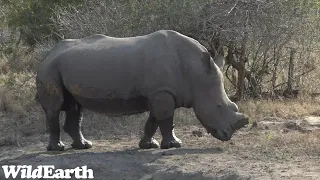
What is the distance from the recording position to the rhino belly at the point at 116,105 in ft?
28.9

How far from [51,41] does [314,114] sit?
594 centimetres

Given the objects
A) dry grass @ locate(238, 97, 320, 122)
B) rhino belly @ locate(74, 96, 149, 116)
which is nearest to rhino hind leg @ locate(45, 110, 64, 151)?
rhino belly @ locate(74, 96, 149, 116)

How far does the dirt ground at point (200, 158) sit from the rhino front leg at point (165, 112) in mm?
201

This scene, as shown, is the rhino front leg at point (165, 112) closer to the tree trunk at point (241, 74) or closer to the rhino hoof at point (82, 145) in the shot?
the rhino hoof at point (82, 145)

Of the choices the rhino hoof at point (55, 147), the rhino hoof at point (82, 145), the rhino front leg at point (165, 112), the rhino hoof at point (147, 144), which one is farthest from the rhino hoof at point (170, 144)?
the rhino hoof at point (55, 147)

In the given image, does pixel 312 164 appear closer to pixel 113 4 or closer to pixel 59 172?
pixel 59 172

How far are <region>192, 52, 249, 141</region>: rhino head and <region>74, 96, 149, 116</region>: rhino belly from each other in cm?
73

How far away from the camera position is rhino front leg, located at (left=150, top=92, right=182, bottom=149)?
8.60 meters

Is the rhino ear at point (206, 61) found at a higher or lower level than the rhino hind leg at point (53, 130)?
higher

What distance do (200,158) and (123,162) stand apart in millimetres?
997

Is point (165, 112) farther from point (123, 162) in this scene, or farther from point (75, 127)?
point (75, 127)

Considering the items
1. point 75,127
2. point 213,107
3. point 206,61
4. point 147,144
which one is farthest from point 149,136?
point 206,61

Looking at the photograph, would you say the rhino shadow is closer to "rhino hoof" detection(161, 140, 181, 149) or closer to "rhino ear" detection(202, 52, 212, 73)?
"rhino hoof" detection(161, 140, 181, 149)

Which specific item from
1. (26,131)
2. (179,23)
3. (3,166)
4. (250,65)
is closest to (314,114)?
(250,65)
